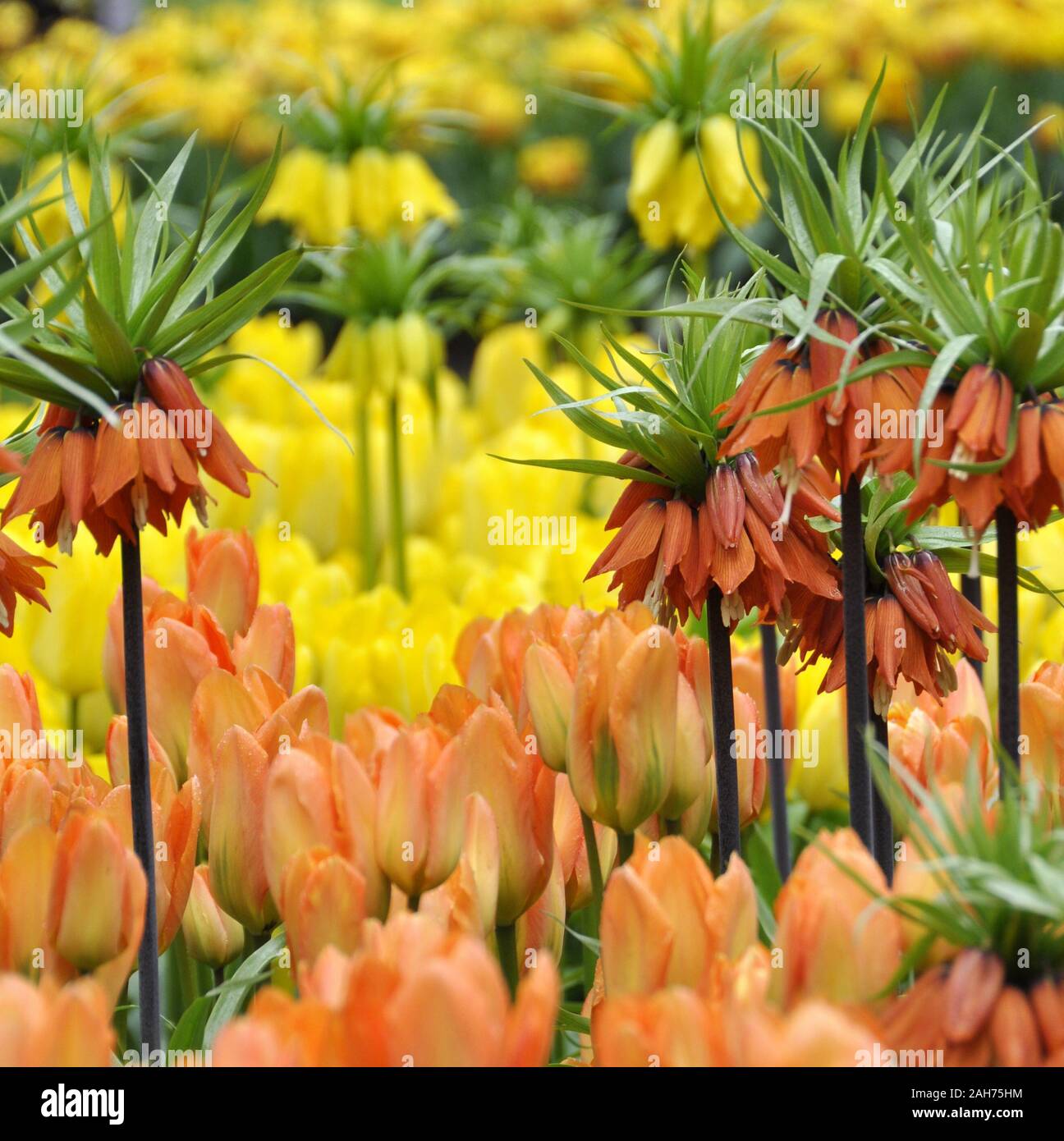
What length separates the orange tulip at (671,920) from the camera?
0.68 meters

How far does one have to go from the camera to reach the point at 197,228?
770 millimetres

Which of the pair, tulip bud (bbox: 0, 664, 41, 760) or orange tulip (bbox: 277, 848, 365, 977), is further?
tulip bud (bbox: 0, 664, 41, 760)

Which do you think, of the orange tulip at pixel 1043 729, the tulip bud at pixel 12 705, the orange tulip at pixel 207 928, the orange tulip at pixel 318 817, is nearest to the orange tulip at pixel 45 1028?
the orange tulip at pixel 318 817

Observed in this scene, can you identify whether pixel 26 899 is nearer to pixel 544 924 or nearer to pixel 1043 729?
pixel 544 924

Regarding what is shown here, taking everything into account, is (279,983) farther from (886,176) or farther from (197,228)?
(886,176)

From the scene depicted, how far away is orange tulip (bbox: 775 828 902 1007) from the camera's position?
629 millimetres

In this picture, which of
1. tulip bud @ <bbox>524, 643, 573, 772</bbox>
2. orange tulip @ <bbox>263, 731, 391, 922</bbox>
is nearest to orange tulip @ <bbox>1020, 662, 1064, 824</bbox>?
tulip bud @ <bbox>524, 643, 573, 772</bbox>

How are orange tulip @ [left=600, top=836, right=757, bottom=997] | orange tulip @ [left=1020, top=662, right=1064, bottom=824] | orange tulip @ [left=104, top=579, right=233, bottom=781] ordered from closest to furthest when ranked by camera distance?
orange tulip @ [left=600, top=836, right=757, bottom=997] → orange tulip @ [left=1020, top=662, right=1064, bottom=824] → orange tulip @ [left=104, top=579, right=233, bottom=781]

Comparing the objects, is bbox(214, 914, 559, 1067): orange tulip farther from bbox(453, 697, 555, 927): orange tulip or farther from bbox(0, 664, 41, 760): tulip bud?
bbox(0, 664, 41, 760): tulip bud

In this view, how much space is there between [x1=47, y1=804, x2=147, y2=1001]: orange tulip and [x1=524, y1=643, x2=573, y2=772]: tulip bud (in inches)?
10.4

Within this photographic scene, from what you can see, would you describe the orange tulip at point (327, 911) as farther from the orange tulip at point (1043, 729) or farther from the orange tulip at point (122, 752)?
the orange tulip at point (1043, 729)

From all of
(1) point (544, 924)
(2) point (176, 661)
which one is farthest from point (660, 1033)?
(2) point (176, 661)

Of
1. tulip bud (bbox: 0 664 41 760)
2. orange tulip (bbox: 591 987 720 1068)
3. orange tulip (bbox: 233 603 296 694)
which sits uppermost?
orange tulip (bbox: 233 603 296 694)

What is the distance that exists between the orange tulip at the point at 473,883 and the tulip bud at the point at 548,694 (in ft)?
0.32
